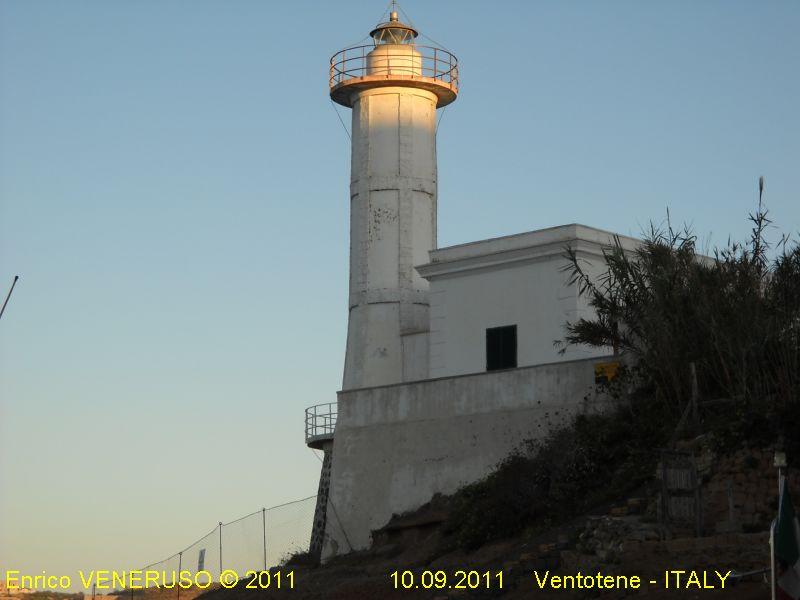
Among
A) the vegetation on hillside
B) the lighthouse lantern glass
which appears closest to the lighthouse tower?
the lighthouse lantern glass

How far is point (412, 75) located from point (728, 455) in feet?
52.8

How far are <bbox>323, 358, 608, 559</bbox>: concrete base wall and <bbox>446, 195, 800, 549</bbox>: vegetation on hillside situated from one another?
31.9 inches

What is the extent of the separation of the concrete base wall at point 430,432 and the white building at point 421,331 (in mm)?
31

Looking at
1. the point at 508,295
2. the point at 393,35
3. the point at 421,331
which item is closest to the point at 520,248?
the point at 508,295

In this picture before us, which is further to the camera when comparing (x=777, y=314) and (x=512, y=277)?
(x=512, y=277)

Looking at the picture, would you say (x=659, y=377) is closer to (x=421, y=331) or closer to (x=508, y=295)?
(x=508, y=295)

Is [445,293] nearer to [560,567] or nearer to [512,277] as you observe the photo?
[512,277]

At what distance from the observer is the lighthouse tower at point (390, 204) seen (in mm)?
37344

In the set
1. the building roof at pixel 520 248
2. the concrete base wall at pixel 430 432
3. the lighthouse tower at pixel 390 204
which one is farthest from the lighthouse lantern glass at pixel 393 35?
the concrete base wall at pixel 430 432

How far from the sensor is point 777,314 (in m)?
Result: 28.2

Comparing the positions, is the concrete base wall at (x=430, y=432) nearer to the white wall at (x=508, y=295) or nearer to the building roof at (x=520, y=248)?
the white wall at (x=508, y=295)

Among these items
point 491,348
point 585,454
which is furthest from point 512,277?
point 585,454

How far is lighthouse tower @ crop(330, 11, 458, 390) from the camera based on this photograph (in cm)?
3734

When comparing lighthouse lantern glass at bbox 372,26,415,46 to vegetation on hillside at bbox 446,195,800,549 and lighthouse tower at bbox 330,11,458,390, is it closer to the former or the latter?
lighthouse tower at bbox 330,11,458,390
